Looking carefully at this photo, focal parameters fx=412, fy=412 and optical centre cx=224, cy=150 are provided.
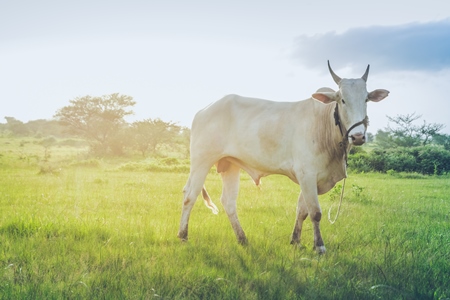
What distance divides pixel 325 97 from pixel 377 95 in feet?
2.07

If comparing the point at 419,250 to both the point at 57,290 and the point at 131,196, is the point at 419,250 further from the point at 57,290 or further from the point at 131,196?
the point at 131,196

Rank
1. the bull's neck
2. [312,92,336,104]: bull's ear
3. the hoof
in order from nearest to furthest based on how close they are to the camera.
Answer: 1. [312,92,336,104]: bull's ear
2. the bull's neck
3. the hoof

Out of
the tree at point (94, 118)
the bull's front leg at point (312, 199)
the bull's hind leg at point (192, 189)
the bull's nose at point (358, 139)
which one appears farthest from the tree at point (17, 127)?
the bull's nose at point (358, 139)

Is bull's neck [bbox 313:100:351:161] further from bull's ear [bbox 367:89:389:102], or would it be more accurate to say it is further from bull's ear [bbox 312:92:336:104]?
bull's ear [bbox 367:89:389:102]

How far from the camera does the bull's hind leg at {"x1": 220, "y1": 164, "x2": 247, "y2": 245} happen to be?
5726mm

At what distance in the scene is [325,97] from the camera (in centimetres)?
478

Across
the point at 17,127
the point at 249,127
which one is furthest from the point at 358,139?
the point at 17,127

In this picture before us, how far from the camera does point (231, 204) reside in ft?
19.6

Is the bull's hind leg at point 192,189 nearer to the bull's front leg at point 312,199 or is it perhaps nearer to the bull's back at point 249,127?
the bull's back at point 249,127

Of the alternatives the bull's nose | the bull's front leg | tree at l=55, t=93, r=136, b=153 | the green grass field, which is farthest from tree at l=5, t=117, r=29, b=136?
the bull's nose

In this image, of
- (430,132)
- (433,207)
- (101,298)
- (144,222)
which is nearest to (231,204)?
(144,222)

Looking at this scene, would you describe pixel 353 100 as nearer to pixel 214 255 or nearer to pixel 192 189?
pixel 214 255

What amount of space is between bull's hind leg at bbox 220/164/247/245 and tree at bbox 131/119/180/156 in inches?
1252

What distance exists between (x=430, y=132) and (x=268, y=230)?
3047 cm
